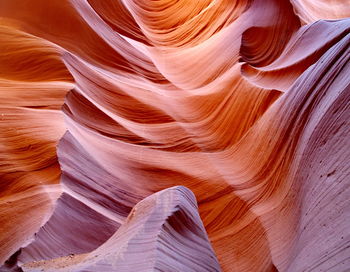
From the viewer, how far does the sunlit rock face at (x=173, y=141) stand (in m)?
1.96

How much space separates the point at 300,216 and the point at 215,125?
5.03 ft

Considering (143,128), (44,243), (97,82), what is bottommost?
(44,243)

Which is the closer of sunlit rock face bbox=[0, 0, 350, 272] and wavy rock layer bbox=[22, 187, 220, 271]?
wavy rock layer bbox=[22, 187, 220, 271]

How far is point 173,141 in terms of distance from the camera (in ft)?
11.8

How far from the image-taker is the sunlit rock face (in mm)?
1965

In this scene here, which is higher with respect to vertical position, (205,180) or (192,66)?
(192,66)

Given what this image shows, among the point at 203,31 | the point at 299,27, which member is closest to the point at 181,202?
the point at 299,27

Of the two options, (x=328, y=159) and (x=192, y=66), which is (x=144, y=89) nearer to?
(x=192, y=66)

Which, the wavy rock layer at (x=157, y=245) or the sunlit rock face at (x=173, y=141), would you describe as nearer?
the wavy rock layer at (x=157, y=245)

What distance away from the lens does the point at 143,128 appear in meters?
3.62

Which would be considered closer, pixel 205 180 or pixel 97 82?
pixel 205 180

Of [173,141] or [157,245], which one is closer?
[157,245]

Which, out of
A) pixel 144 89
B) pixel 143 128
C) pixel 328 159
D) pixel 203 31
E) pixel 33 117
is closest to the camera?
pixel 328 159

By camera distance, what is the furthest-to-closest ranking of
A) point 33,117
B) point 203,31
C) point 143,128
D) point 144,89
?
point 203,31, point 144,89, point 143,128, point 33,117
